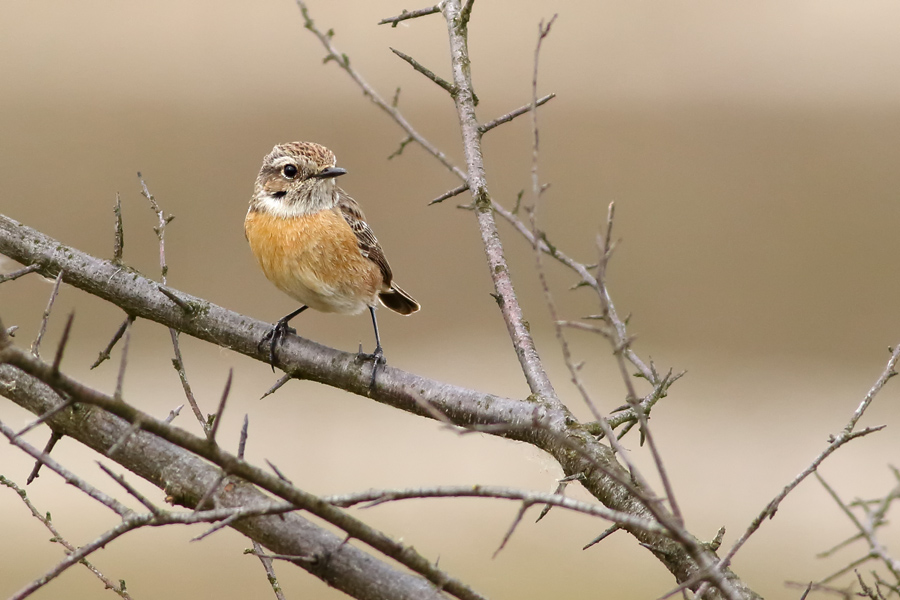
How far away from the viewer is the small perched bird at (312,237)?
3.00 metres

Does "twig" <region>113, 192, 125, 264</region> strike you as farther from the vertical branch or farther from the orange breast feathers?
the vertical branch

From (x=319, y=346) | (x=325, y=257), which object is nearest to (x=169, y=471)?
(x=319, y=346)

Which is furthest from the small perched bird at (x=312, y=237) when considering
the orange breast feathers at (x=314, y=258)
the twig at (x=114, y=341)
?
the twig at (x=114, y=341)

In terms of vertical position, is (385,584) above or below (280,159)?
below

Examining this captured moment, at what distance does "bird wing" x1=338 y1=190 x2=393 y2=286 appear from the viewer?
125 inches

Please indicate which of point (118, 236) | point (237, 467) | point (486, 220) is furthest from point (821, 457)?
point (118, 236)

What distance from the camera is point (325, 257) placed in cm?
301

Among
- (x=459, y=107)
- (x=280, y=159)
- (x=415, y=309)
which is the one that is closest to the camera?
(x=459, y=107)

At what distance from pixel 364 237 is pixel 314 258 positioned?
0.91ft

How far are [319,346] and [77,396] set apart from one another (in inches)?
55.2

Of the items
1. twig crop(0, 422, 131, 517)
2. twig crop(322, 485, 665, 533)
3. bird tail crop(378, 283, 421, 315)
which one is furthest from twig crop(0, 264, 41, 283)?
bird tail crop(378, 283, 421, 315)

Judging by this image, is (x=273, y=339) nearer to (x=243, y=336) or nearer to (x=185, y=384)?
(x=243, y=336)

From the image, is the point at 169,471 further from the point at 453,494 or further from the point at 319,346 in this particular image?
the point at 453,494

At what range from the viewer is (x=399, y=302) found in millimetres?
3447
